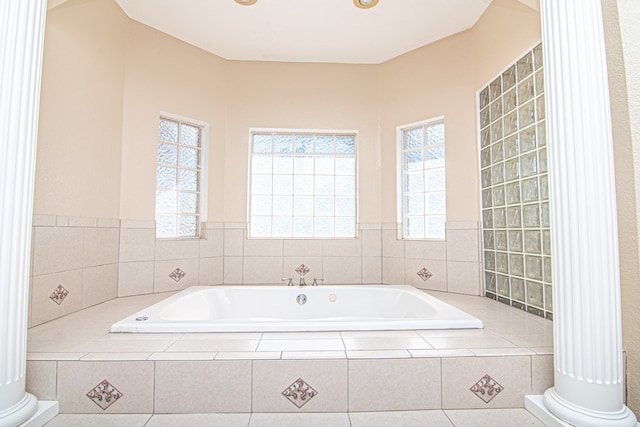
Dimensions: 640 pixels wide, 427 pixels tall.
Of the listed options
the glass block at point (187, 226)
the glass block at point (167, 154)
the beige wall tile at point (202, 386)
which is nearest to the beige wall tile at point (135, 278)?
the glass block at point (187, 226)

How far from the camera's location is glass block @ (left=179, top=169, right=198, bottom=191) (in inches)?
125

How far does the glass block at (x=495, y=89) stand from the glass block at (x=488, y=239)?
3.35ft

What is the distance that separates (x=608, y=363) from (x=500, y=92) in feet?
6.40

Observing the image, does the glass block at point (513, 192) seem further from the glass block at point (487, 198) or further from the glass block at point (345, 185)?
the glass block at point (345, 185)

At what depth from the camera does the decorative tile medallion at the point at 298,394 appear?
Answer: 1.49 m

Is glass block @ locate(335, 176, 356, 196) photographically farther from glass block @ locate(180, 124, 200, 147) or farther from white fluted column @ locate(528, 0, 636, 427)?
white fluted column @ locate(528, 0, 636, 427)

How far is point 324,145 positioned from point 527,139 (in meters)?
1.83

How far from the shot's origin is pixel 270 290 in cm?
286

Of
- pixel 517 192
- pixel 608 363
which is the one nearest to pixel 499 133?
pixel 517 192

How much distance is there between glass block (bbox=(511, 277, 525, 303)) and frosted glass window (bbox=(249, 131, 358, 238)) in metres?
1.48

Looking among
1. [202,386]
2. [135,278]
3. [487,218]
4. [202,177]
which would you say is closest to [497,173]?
[487,218]

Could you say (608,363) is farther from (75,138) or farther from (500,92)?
(75,138)

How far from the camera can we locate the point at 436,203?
316cm

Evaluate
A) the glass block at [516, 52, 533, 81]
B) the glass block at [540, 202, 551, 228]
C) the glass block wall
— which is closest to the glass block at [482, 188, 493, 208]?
the glass block wall
